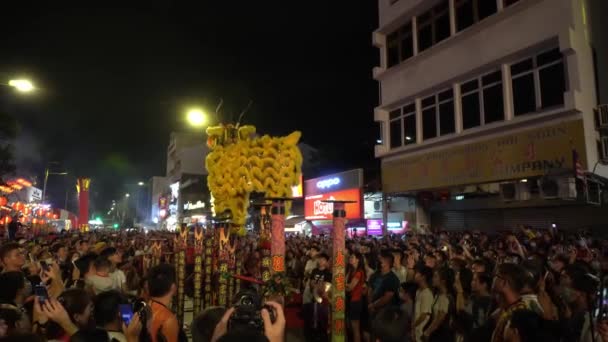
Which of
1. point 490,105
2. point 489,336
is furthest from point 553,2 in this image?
point 489,336

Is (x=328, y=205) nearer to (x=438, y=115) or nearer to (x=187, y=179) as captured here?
(x=438, y=115)

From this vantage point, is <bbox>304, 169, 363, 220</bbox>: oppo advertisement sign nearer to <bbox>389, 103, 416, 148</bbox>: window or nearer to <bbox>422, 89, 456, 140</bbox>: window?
<bbox>389, 103, 416, 148</bbox>: window

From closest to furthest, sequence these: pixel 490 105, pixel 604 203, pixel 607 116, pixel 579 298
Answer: pixel 579 298, pixel 607 116, pixel 604 203, pixel 490 105

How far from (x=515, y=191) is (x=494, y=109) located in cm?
316

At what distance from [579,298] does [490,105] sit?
11.9 m

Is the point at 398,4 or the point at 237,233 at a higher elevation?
the point at 398,4

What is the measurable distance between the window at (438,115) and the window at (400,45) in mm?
2464

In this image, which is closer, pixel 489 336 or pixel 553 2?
pixel 489 336

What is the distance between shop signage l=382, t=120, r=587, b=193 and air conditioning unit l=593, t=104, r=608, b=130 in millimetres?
743

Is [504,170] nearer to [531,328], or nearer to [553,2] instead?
[553,2]

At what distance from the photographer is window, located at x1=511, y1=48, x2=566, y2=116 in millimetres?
13445

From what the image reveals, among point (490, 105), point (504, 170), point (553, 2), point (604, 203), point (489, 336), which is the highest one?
point (553, 2)

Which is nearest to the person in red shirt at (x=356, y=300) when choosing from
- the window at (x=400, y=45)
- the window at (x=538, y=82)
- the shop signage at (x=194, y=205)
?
the window at (x=538, y=82)

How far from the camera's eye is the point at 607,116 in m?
12.9
